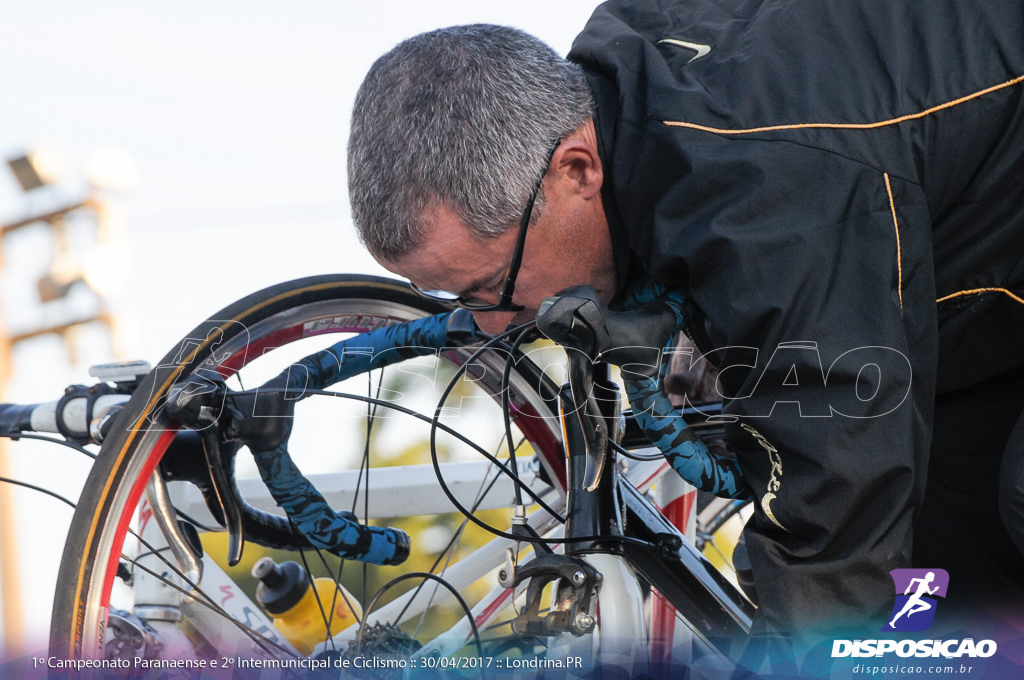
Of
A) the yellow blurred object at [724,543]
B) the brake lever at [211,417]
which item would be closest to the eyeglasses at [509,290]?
the brake lever at [211,417]

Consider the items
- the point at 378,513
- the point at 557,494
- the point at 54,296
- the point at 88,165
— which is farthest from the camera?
the point at 88,165

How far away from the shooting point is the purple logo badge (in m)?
1.14

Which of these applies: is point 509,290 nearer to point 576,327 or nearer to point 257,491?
point 576,327

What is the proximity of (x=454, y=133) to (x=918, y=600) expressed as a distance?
824 millimetres

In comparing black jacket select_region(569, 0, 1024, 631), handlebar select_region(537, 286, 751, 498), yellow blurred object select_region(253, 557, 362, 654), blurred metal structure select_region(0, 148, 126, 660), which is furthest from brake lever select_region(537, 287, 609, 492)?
blurred metal structure select_region(0, 148, 126, 660)

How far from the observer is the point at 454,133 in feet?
3.76

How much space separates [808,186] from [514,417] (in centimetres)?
79

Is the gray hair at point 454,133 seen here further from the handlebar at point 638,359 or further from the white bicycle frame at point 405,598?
the white bicycle frame at point 405,598

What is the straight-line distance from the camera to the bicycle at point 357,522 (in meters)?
1.21

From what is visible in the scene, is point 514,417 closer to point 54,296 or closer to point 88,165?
point 54,296

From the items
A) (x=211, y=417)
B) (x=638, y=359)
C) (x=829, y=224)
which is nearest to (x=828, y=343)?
(x=829, y=224)

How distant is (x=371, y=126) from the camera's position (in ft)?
3.86

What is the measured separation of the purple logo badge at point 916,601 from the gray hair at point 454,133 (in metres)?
0.66

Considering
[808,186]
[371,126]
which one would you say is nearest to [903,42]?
[808,186]
